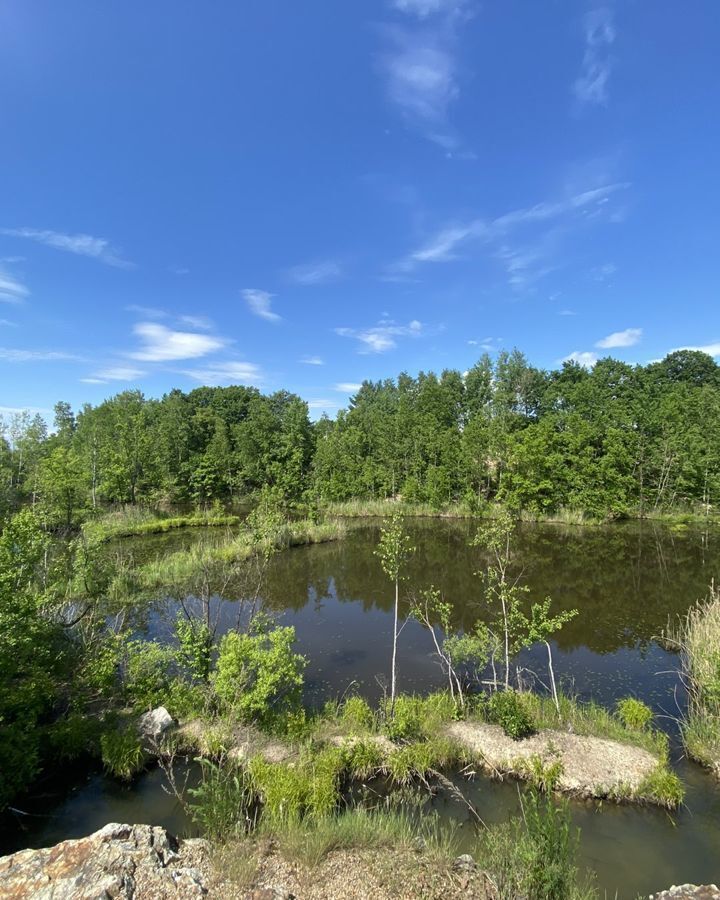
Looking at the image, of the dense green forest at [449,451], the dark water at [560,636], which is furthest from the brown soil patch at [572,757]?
the dense green forest at [449,451]

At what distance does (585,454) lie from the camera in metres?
42.5

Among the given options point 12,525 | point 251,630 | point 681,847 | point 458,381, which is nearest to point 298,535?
point 251,630

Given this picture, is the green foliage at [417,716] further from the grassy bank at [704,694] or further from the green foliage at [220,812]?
the grassy bank at [704,694]

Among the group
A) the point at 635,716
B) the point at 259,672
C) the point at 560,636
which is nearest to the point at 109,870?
the point at 259,672

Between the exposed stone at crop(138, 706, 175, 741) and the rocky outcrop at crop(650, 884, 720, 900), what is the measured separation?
8.65m

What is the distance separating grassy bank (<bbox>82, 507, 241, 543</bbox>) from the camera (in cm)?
3328

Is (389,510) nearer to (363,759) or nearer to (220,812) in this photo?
(363,759)

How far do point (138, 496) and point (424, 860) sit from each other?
148 feet

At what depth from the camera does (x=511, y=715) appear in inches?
375

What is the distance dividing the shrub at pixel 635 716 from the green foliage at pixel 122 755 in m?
9.96

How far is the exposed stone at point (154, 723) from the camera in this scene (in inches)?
376

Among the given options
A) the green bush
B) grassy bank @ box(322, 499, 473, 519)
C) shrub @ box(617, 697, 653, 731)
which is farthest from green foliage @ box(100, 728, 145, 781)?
grassy bank @ box(322, 499, 473, 519)

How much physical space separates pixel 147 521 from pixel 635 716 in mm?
34200

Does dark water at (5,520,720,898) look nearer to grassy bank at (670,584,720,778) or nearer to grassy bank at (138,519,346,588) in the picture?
grassy bank at (670,584,720,778)
